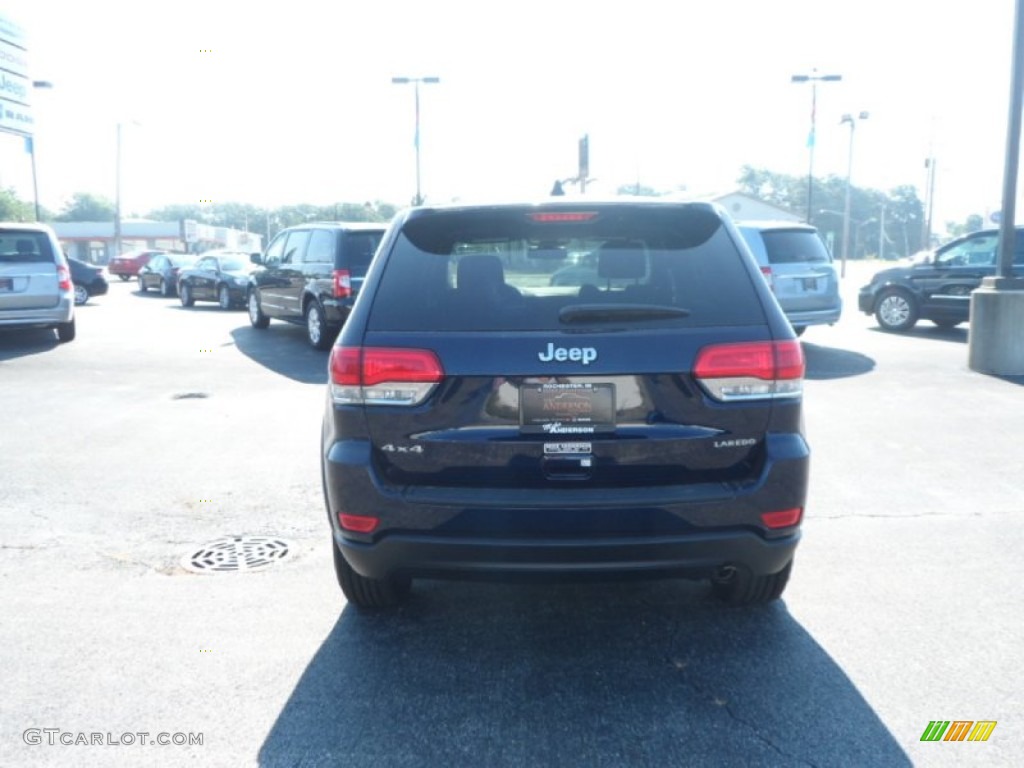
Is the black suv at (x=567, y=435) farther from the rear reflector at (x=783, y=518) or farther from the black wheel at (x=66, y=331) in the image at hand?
the black wheel at (x=66, y=331)

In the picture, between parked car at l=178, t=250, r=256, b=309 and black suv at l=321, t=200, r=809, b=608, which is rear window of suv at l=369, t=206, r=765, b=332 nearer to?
black suv at l=321, t=200, r=809, b=608

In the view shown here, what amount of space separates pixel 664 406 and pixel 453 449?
78 cm

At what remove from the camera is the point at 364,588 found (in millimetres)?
4105

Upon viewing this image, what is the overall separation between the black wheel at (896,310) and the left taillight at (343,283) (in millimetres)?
9124

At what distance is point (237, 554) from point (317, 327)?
9100 mm

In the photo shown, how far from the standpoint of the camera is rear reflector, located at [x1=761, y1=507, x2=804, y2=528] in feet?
11.5

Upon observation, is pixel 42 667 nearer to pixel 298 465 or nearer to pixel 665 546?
pixel 665 546

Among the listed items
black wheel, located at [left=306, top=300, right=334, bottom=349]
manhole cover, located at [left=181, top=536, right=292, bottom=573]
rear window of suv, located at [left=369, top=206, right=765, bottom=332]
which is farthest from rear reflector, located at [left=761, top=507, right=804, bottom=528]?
black wheel, located at [left=306, top=300, right=334, bottom=349]

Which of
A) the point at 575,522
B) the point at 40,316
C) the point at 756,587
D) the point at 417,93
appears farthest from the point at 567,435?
the point at 417,93

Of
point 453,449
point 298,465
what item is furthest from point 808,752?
point 298,465

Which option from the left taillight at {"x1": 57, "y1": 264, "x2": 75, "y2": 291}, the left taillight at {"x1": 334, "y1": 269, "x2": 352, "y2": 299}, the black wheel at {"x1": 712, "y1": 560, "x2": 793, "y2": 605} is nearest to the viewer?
the black wheel at {"x1": 712, "y1": 560, "x2": 793, "y2": 605}

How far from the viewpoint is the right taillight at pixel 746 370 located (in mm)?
3484

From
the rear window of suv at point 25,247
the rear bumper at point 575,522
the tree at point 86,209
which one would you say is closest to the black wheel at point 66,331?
the rear window of suv at point 25,247

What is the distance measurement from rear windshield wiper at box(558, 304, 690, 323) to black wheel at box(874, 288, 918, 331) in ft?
45.6
